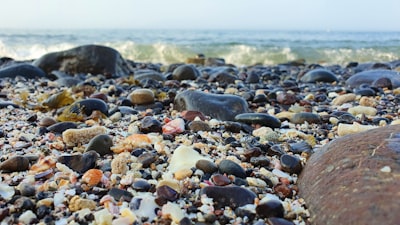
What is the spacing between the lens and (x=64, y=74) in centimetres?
636

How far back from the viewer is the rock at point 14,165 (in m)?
2.11

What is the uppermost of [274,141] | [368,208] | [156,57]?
[368,208]

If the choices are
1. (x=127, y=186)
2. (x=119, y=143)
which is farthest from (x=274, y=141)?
(x=127, y=186)

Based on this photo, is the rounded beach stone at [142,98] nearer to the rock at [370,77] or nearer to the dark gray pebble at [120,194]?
the dark gray pebble at [120,194]

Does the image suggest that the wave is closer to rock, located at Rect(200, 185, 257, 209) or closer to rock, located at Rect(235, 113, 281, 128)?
rock, located at Rect(235, 113, 281, 128)

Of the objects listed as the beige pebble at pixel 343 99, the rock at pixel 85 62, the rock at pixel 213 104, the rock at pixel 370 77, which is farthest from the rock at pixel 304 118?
the rock at pixel 85 62

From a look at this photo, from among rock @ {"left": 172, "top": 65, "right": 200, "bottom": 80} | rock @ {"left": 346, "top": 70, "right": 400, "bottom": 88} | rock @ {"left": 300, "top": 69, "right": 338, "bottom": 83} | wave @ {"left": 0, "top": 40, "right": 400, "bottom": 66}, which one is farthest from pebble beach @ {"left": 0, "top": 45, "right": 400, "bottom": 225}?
wave @ {"left": 0, "top": 40, "right": 400, "bottom": 66}

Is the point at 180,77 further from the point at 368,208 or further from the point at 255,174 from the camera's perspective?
the point at 368,208

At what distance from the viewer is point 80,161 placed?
2.16 metres

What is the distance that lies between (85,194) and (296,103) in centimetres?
282

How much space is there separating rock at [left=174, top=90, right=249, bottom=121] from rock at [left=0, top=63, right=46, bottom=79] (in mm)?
3241

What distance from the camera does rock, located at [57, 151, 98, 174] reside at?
212 centimetres

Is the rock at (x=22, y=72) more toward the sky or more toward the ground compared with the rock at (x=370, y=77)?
more toward the ground

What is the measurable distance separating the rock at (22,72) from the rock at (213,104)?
324 cm
